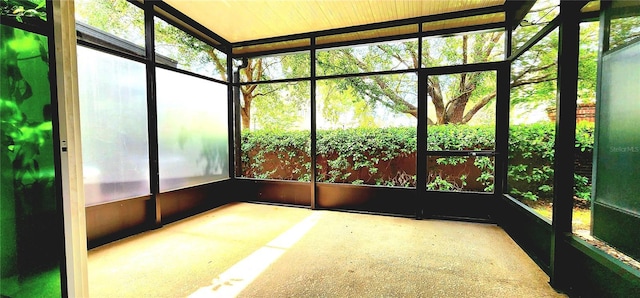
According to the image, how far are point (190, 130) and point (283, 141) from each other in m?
1.73

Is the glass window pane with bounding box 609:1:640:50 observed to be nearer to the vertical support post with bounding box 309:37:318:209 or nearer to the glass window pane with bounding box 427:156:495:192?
the glass window pane with bounding box 427:156:495:192

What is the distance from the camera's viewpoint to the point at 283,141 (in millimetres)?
5117

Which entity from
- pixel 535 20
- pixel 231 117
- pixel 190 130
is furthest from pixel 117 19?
pixel 535 20

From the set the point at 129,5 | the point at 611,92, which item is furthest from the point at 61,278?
the point at 611,92

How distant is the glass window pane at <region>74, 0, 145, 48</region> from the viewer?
286 centimetres

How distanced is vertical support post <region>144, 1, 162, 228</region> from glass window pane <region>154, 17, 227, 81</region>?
0.21 m

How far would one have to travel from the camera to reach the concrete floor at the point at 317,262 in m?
2.03

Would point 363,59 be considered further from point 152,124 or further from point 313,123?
point 152,124

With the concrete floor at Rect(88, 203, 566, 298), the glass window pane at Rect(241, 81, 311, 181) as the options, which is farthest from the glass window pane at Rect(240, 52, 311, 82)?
the concrete floor at Rect(88, 203, 566, 298)

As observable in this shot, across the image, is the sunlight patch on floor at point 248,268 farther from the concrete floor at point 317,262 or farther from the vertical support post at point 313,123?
the vertical support post at point 313,123

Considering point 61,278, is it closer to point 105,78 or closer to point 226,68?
point 105,78

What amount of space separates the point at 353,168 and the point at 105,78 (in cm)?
378

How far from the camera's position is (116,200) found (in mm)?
3051

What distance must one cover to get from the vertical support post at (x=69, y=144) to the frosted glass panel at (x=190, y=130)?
8.23 ft
